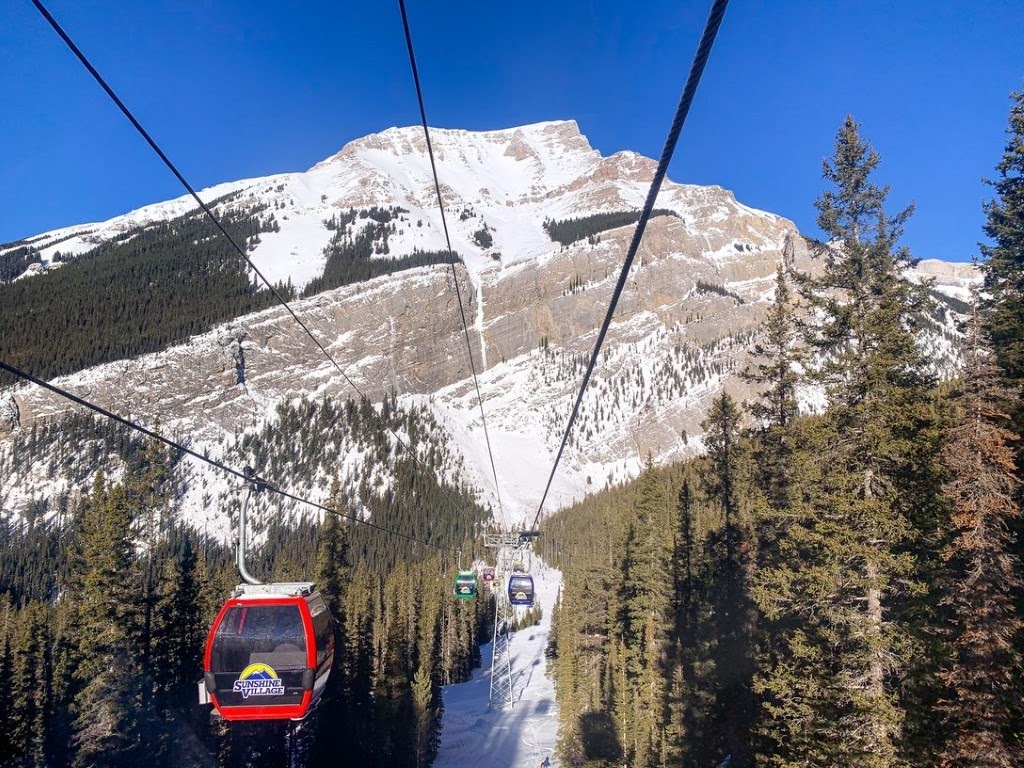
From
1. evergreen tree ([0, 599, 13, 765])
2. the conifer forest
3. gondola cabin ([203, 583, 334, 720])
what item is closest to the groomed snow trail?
the conifer forest

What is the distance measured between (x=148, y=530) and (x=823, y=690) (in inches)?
884

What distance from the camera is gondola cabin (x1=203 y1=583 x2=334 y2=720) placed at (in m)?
11.0

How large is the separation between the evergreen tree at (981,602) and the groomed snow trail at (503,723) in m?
31.0

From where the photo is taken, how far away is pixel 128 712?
21.2 m

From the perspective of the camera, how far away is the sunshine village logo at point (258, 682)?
11.1 meters

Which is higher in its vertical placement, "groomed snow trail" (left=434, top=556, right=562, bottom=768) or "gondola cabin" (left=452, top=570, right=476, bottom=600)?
"gondola cabin" (left=452, top=570, right=476, bottom=600)

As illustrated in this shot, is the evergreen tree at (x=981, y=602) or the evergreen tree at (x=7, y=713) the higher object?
the evergreen tree at (x=981, y=602)

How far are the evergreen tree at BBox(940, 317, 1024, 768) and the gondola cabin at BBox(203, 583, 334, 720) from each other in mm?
10511

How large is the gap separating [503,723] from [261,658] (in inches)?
1597

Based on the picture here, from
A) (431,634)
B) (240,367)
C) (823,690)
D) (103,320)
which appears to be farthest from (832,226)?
(103,320)

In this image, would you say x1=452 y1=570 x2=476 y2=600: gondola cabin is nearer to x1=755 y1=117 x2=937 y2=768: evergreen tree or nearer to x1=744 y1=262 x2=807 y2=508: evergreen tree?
x1=744 y1=262 x2=807 y2=508: evergreen tree

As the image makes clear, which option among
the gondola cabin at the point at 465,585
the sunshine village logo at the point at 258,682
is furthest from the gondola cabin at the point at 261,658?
the gondola cabin at the point at 465,585

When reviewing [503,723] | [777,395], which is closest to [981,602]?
[777,395]

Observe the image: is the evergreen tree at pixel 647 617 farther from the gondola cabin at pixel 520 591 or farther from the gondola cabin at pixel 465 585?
the gondola cabin at pixel 465 585
